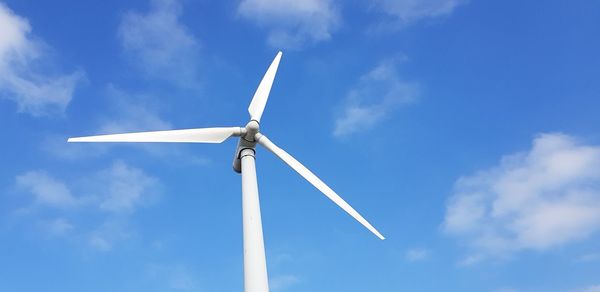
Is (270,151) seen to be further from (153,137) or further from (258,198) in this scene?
(153,137)

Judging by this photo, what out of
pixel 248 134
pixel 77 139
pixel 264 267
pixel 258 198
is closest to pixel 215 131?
pixel 248 134

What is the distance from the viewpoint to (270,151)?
83.9 ft

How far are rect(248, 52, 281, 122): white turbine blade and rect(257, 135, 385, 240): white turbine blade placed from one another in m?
1.32

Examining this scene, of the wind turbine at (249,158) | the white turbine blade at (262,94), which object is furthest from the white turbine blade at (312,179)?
the white turbine blade at (262,94)

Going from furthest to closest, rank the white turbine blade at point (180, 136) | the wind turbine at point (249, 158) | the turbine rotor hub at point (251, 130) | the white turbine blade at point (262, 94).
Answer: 1. the white turbine blade at point (262, 94)
2. the turbine rotor hub at point (251, 130)
3. the white turbine blade at point (180, 136)
4. the wind turbine at point (249, 158)

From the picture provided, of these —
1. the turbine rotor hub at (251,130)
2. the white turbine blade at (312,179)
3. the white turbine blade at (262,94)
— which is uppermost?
the white turbine blade at (262,94)

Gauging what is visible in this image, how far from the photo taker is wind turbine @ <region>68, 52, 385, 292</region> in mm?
21062

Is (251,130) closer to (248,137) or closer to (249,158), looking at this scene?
(248,137)

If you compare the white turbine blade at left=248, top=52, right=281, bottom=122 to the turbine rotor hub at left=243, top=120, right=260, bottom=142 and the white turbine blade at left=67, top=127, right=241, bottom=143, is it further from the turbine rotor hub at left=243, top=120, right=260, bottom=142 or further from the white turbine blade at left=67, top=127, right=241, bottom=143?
the white turbine blade at left=67, top=127, right=241, bottom=143

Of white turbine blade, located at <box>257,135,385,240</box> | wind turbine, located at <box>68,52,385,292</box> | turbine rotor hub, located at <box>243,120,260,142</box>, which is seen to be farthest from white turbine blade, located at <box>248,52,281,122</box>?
white turbine blade, located at <box>257,135,385,240</box>

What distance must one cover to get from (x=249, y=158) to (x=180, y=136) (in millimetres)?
3170

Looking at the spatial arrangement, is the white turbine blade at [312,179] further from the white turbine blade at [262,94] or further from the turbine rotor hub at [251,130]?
the white turbine blade at [262,94]

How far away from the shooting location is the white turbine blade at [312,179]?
Answer: 83.5ft

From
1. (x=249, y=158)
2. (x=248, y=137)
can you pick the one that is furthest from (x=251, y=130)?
(x=249, y=158)
